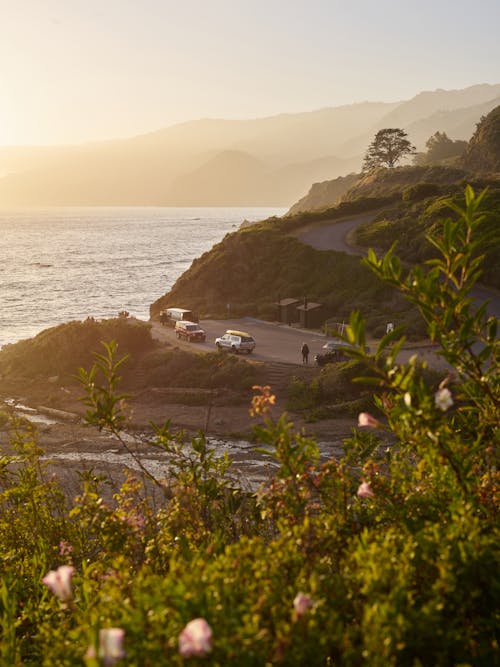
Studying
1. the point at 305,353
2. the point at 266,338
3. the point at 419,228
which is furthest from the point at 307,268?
the point at 305,353

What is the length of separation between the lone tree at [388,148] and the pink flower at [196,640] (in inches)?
4047

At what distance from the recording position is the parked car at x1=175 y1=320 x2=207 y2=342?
43.2 m

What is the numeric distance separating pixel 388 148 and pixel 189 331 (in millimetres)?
69807

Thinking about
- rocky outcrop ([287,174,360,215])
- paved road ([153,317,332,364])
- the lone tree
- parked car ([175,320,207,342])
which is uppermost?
the lone tree

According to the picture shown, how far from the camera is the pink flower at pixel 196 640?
2537mm

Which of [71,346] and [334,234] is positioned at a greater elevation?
[334,234]

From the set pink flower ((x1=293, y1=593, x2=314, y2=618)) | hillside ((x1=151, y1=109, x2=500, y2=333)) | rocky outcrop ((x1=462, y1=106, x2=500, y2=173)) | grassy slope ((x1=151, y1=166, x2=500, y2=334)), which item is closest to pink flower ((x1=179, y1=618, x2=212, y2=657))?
pink flower ((x1=293, y1=593, x2=314, y2=618))

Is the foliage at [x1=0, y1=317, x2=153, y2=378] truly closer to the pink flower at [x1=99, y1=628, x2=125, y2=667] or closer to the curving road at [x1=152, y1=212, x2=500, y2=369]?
the curving road at [x1=152, y1=212, x2=500, y2=369]

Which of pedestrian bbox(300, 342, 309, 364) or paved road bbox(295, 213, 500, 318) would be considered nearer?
pedestrian bbox(300, 342, 309, 364)

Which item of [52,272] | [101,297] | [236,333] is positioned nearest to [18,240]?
[52,272]

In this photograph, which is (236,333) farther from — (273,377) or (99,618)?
(99,618)

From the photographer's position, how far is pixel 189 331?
4350cm

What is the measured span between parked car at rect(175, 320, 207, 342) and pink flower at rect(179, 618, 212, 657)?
40637 millimetres

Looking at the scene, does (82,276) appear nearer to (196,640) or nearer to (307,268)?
(307,268)
